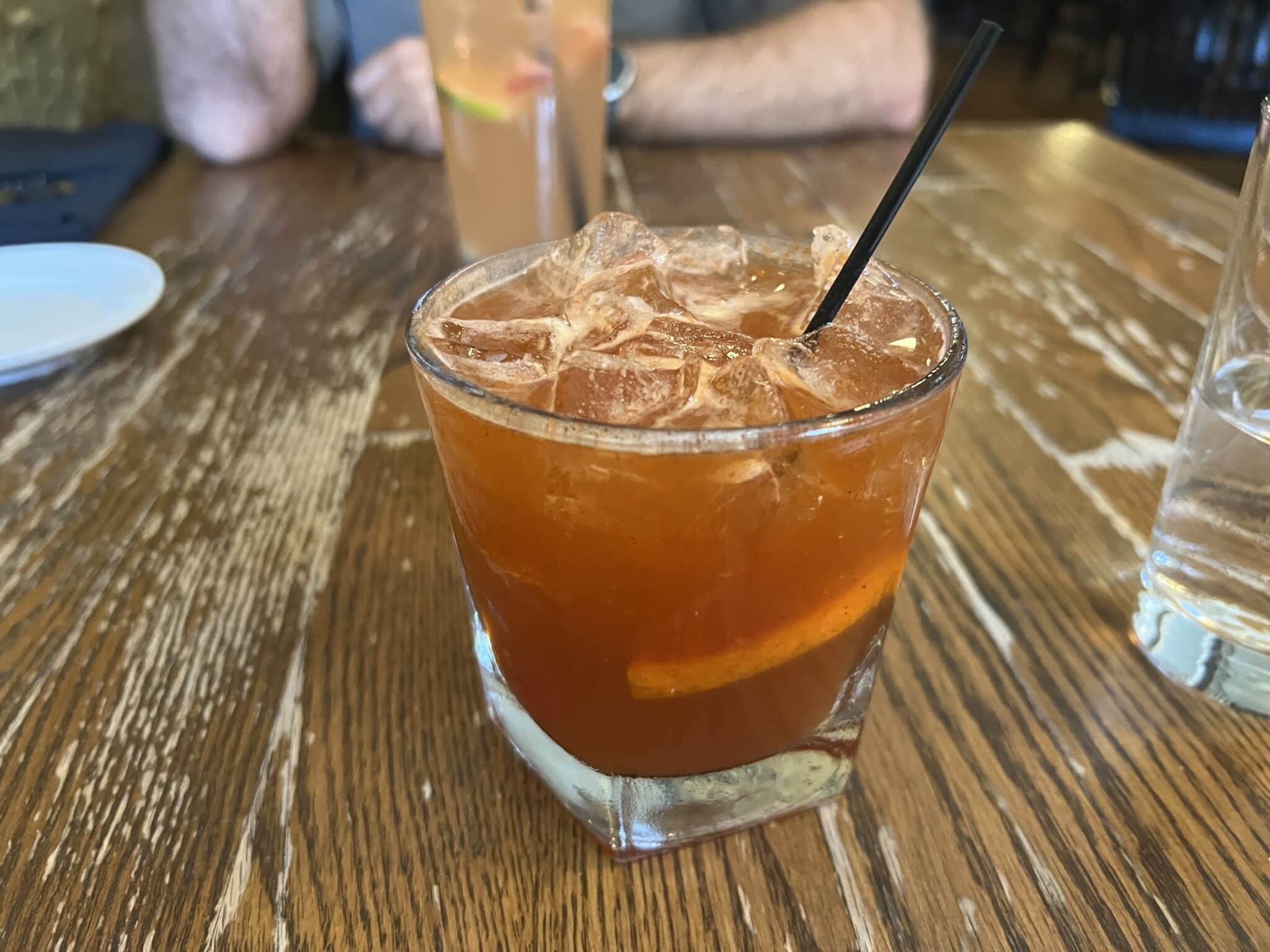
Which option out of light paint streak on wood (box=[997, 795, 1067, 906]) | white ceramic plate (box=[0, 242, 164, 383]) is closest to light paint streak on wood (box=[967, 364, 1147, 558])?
light paint streak on wood (box=[997, 795, 1067, 906])

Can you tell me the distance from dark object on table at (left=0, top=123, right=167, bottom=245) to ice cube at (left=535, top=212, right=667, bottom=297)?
3.65 ft

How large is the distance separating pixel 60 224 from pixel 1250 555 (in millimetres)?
1636

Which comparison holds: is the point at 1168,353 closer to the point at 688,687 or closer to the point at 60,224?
the point at 688,687

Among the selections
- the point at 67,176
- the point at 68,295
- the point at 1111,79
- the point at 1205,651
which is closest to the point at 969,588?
the point at 1205,651

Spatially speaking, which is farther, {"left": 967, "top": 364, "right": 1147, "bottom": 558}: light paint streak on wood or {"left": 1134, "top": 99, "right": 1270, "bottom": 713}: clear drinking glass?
{"left": 967, "top": 364, "right": 1147, "bottom": 558}: light paint streak on wood

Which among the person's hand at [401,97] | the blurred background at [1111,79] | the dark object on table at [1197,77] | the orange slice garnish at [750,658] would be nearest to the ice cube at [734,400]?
the orange slice garnish at [750,658]

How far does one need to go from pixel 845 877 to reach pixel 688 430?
1.01ft

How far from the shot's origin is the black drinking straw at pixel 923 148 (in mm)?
569

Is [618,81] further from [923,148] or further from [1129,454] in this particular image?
[923,148]

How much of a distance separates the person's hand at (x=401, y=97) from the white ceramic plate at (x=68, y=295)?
0.91 m

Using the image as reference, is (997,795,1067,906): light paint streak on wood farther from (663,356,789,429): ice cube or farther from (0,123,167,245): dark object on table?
(0,123,167,245): dark object on table

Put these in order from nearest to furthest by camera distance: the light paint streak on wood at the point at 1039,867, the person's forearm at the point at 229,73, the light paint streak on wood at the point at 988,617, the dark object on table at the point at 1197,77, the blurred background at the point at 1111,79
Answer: the light paint streak on wood at the point at 1039,867
the light paint streak on wood at the point at 988,617
the person's forearm at the point at 229,73
the blurred background at the point at 1111,79
the dark object on table at the point at 1197,77

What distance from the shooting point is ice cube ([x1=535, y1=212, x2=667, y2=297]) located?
2.26 ft

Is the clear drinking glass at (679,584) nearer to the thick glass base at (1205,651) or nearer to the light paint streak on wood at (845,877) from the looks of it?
the light paint streak on wood at (845,877)
